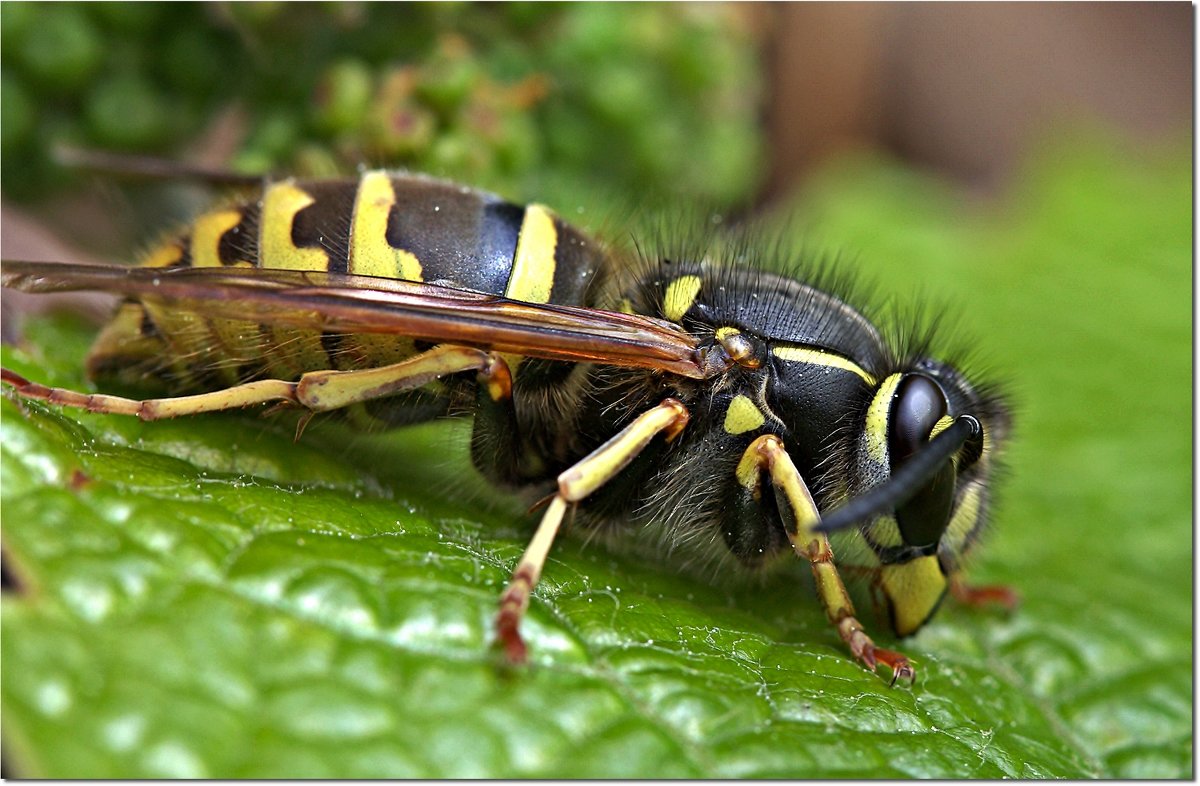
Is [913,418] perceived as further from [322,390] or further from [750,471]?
[322,390]

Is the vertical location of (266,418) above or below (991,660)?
above

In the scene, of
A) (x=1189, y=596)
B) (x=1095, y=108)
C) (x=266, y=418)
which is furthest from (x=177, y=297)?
(x=1095, y=108)

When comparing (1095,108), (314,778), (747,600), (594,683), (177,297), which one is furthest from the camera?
(1095,108)

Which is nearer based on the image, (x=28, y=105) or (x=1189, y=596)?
(x=28, y=105)

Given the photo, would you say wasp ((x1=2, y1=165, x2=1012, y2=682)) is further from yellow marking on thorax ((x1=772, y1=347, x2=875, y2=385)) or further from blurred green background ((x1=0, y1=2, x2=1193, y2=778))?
blurred green background ((x1=0, y1=2, x2=1193, y2=778))

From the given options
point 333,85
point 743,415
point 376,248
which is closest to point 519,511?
point 743,415

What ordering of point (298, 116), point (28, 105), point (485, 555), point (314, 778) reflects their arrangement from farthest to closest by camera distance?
point (298, 116), point (28, 105), point (485, 555), point (314, 778)

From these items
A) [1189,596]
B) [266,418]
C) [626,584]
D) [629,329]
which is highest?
[629,329]

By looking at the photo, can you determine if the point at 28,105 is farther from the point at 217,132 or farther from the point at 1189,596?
the point at 1189,596
